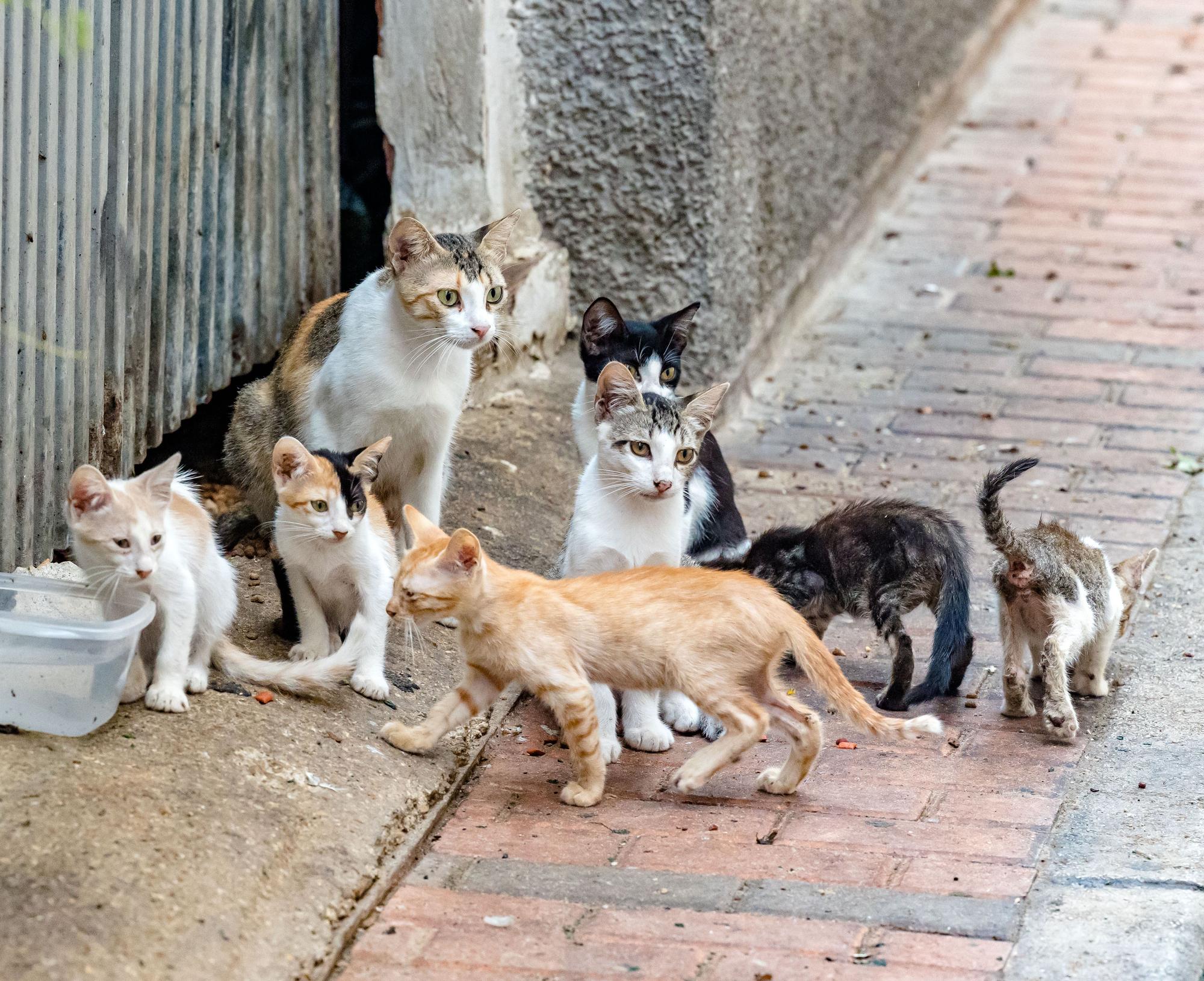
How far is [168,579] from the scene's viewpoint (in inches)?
140

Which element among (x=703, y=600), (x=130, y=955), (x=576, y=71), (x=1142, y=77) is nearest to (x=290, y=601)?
(x=703, y=600)

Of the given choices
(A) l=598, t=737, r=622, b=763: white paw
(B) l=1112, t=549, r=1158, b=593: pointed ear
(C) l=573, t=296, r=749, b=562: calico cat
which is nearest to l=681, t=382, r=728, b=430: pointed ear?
(C) l=573, t=296, r=749, b=562: calico cat

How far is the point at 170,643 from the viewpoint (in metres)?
3.58

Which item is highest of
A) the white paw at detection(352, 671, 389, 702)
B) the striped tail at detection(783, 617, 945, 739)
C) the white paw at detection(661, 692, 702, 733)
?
the striped tail at detection(783, 617, 945, 739)

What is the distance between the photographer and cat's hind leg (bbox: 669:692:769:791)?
3.64 meters

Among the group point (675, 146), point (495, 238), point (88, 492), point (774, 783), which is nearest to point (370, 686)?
point (88, 492)

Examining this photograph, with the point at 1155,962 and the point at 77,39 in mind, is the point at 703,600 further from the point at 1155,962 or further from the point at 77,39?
the point at 77,39

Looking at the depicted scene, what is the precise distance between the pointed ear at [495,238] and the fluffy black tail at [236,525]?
1132mm

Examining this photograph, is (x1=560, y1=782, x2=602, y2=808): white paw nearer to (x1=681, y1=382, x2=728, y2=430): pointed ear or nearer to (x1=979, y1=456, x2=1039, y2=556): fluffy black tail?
(x1=681, y1=382, x2=728, y2=430): pointed ear

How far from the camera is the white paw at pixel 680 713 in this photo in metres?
4.21

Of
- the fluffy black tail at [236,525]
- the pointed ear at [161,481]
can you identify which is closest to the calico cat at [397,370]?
the fluffy black tail at [236,525]

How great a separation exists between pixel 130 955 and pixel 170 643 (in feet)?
3.02

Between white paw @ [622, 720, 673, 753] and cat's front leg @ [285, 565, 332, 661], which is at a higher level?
cat's front leg @ [285, 565, 332, 661]

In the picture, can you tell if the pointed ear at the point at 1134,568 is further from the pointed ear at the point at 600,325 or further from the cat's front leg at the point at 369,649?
the cat's front leg at the point at 369,649
